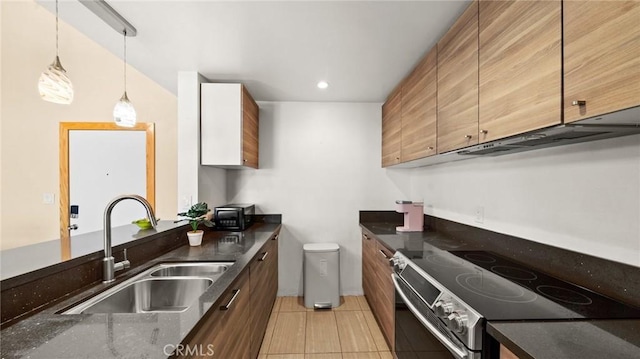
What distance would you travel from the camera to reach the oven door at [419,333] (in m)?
0.99

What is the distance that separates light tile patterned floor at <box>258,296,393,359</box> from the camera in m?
2.11

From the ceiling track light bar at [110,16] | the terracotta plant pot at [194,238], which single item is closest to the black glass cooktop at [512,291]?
the terracotta plant pot at [194,238]

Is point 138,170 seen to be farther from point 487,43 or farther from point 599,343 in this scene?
point 599,343

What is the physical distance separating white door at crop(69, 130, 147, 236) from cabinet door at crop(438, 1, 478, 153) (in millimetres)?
3536

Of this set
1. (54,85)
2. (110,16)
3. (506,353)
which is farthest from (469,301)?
(54,85)

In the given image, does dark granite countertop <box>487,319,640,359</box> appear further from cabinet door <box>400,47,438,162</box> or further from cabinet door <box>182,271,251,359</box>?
cabinet door <box>400,47,438,162</box>

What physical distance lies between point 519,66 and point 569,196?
686mm

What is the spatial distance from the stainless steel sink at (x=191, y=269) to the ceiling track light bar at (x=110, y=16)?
4.97 ft

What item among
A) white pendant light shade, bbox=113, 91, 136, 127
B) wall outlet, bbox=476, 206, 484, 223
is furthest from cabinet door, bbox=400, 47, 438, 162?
white pendant light shade, bbox=113, 91, 136, 127

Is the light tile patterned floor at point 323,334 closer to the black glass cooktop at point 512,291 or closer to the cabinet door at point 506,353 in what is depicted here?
the black glass cooktop at point 512,291

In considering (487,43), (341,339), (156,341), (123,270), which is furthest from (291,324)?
(487,43)

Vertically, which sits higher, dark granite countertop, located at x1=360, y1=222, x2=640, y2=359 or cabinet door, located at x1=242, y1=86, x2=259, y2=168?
cabinet door, located at x1=242, y1=86, x2=259, y2=168

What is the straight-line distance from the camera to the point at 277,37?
5.81 feet

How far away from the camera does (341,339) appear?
229 centimetres
